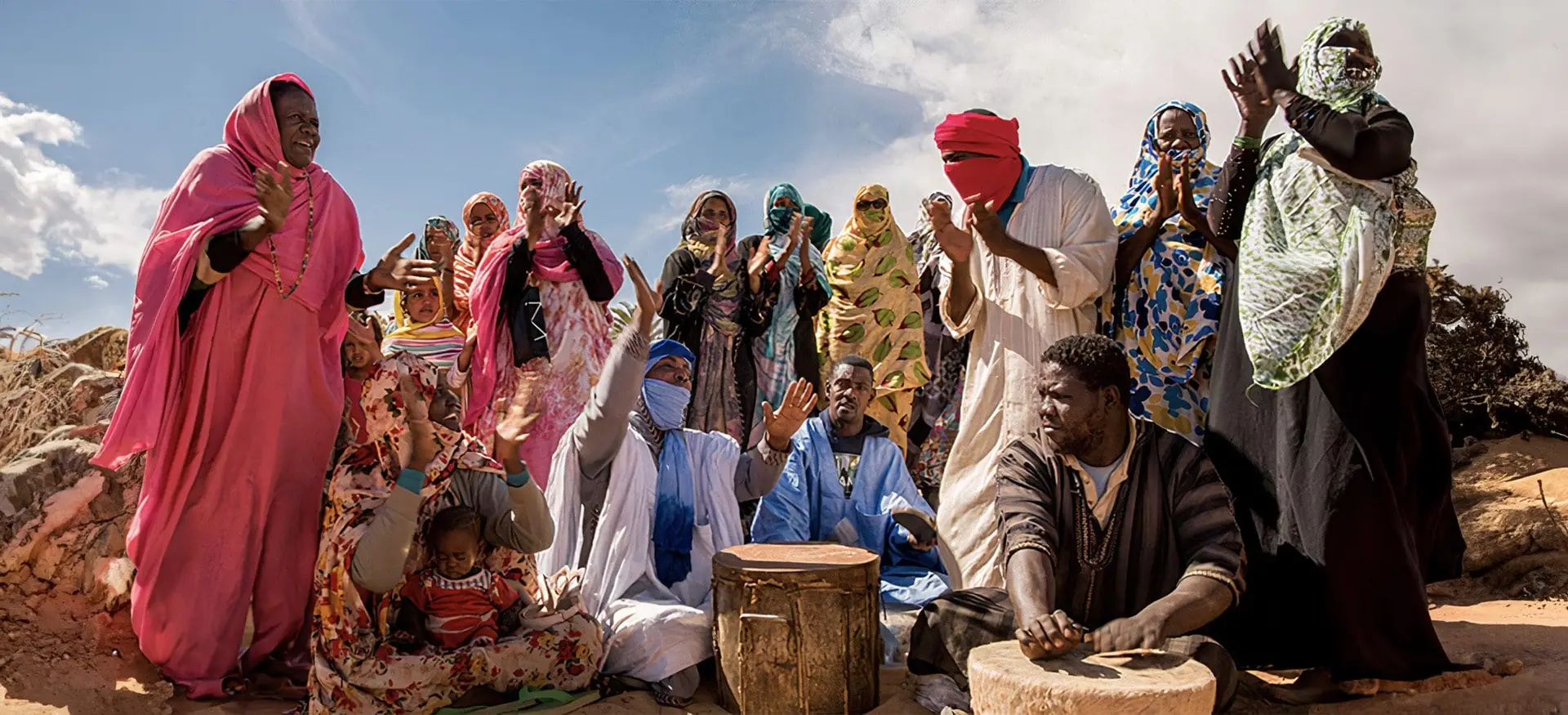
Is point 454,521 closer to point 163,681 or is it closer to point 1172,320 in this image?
point 163,681

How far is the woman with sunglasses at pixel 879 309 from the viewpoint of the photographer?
7.82 meters

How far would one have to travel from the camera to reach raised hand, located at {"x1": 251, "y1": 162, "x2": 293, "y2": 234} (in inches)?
170

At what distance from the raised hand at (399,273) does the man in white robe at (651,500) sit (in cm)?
84

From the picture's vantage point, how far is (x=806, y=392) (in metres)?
4.70

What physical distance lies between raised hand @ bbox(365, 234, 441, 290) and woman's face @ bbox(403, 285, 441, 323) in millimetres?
1887

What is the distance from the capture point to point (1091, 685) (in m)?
2.72

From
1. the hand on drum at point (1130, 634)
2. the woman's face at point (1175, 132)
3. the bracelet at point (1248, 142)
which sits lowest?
the hand on drum at point (1130, 634)

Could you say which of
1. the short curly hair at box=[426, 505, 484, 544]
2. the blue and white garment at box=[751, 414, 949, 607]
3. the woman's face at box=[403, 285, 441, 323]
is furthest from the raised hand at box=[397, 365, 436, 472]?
the woman's face at box=[403, 285, 441, 323]

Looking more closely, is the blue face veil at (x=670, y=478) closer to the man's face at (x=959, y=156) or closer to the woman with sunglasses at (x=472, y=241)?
the man's face at (x=959, y=156)

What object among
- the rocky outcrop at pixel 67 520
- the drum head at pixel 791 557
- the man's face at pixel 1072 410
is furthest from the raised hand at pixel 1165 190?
the rocky outcrop at pixel 67 520

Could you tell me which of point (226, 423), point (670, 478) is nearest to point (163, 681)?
point (226, 423)

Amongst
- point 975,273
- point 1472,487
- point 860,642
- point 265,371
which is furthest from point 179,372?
point 1472,487

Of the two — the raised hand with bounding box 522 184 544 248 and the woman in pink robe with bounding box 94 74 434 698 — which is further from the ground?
the raised hand with bounding box 522 184 544 248

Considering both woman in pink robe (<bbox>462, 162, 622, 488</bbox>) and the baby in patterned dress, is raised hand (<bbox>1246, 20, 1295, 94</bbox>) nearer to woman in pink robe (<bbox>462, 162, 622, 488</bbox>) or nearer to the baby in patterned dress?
the baby in patterned dress
